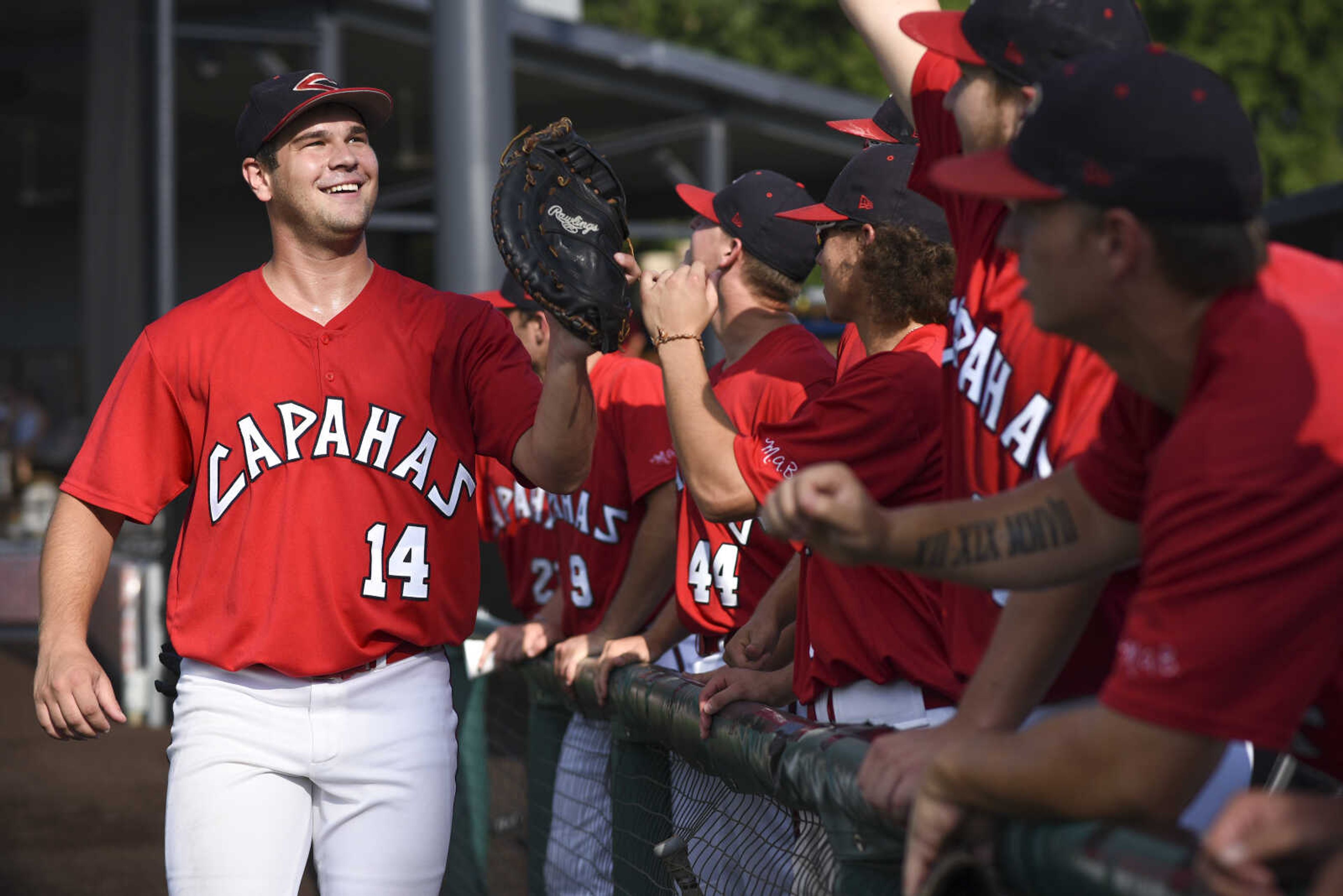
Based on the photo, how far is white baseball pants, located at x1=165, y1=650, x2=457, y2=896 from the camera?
284cm

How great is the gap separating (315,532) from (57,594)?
0.58 meters

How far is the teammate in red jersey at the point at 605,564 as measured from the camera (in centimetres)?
379

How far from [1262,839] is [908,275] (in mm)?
1821

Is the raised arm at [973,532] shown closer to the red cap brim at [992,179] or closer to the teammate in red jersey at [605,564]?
the red cap brim at [992,179]

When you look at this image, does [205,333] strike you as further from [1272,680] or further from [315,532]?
[1272,680]

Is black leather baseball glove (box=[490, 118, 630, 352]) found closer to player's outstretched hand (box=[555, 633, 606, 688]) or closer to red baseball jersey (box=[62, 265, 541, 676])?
red baseball jersey (box=[62, 265, 541, 676])

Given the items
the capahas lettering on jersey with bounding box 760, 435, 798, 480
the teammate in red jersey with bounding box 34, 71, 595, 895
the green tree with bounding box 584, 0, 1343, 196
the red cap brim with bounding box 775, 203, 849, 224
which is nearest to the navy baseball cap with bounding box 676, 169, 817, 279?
the red cap brim with bounding box 775, 203, 849, 224

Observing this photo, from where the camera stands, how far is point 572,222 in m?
2.90

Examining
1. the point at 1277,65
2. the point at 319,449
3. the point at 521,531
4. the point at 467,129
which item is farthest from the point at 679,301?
the point at 1277,65

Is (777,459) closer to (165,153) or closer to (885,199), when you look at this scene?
(885,199)

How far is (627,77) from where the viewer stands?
1307 cm

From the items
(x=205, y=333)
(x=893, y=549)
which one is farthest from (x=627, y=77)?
(x=893, y=549)

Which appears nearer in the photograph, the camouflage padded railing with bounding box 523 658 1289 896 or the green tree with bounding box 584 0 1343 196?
the camouflage padded railing with bounding box 523 658 1289 896

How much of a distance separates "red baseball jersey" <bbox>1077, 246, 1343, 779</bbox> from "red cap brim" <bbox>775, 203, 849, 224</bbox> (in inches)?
62.4
